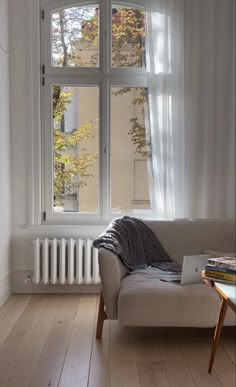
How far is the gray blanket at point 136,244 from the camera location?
3.25 m

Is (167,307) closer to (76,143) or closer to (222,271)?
(222,271)

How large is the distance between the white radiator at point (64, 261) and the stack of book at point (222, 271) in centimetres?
182

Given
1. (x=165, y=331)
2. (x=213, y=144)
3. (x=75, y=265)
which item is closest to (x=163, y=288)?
(x=165, y=331)

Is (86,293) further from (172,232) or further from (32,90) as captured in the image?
(32,90)

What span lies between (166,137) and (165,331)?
163 cm

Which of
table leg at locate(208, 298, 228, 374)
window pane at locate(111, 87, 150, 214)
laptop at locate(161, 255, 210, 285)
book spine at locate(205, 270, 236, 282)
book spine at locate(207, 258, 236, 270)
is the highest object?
window pane at locate(111, 87, 150, 214)

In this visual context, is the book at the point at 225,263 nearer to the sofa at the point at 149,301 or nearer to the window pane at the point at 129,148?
the sofa at the point at 149,301

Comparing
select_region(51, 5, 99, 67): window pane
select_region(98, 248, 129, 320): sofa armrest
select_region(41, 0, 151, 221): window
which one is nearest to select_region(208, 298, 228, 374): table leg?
select_region(98, 248, 129, 320): sofa armrest

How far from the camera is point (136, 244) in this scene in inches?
135

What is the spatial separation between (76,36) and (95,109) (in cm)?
68

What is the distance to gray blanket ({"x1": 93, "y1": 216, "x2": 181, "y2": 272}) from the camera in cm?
325

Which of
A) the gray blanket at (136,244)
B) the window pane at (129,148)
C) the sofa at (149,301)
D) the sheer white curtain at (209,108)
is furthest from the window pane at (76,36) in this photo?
the sofa at (149,301)

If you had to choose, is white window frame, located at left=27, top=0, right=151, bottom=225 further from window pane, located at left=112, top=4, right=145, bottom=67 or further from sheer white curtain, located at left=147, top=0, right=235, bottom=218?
sheer white curtain, located at left=147, top=0, right=235, bottom=218

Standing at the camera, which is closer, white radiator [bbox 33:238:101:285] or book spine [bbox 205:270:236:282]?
book spine [bbox 205:270:236:282]
